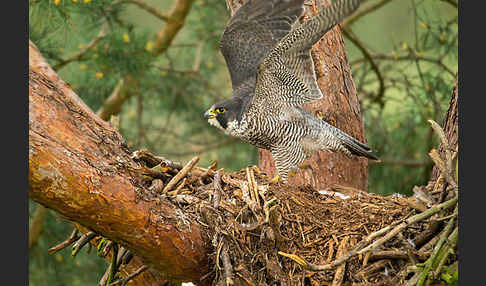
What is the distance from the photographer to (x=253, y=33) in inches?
144

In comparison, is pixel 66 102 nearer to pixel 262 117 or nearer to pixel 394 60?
pixel 262 117

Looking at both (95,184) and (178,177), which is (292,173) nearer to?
(178,177)

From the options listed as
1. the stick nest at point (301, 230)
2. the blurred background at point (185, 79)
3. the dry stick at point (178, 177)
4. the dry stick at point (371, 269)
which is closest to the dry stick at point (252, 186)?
the stick nest at point (301, 230)

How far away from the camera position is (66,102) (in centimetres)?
195

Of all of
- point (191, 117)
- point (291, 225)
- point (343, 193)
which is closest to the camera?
point (291, 225)

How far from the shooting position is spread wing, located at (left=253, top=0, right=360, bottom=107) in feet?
9.95

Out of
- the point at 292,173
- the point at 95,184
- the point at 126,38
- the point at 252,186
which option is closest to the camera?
the point at 95,184

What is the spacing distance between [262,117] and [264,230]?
4.82ft

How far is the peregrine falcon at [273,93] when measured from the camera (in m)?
3.33

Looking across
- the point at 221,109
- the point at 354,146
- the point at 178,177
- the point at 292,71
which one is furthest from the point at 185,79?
the point at 178,177

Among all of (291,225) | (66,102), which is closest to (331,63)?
(291,225)

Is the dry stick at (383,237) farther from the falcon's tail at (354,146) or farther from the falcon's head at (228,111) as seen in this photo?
the falcon's head at (228,111)

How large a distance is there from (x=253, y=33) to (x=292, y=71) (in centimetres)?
49

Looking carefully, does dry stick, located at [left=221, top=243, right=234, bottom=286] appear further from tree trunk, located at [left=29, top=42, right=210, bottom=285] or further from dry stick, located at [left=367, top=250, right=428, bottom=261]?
dry stick, located at [left=367, top=250, right=428, bottom=261]
